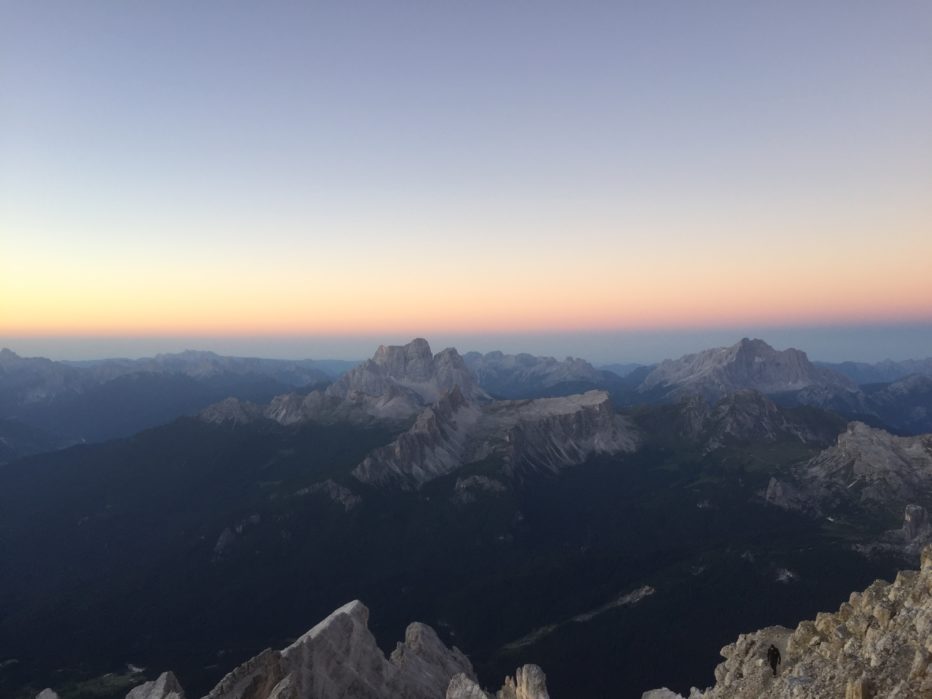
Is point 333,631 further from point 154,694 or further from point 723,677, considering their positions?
point 723,677

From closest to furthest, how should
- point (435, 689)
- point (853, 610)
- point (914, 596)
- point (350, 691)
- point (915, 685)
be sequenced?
point (915, 685), point (914, 596), point (853, 610), point (350, 691), point (435, 689)

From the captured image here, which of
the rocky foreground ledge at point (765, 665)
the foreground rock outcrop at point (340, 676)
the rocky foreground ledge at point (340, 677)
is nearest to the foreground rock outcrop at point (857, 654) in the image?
the rocky foreground ledge at point (765, 665)

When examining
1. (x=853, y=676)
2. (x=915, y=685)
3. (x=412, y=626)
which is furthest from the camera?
(x=412, y=626)

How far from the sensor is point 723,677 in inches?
2355

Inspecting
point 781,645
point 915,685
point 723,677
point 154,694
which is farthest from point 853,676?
point 154,694

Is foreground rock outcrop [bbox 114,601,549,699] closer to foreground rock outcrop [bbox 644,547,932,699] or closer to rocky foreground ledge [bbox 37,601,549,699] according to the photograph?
rocky foreground ledge [bbox 37,601,549,699]

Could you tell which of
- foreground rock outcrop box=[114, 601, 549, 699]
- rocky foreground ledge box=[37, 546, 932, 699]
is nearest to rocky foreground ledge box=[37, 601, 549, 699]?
foreground rock outcrop box=[114, 601, 549, 699]

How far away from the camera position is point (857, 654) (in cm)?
4106

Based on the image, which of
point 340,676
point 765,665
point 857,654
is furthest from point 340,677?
point 857,654

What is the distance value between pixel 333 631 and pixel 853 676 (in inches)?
3444

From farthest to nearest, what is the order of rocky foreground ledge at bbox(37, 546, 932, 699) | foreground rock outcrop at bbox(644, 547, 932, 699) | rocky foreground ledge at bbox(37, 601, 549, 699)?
1. rocky foreground ledge at bbox(37, 601, 549, 699)
2. rocky foreground ledge at bbox(37, 546, 932, 699)
3. foreground rock outcrop at bbox(644, 547, 932, 699)

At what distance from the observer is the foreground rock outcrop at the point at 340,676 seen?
8681 cm

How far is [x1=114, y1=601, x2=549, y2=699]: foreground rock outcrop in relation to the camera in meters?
86.8

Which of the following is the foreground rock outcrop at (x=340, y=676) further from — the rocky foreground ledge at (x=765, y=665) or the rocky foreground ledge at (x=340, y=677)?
the rocky foreground ledge at (x=765, y=665)
